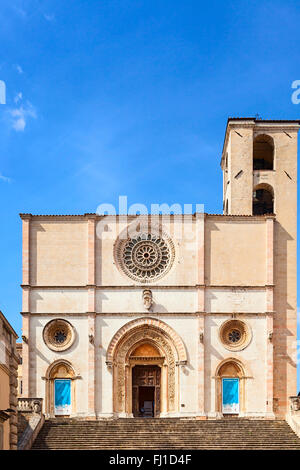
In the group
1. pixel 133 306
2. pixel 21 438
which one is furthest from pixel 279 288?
pixel 21 438

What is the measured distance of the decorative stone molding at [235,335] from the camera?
34.1 meters

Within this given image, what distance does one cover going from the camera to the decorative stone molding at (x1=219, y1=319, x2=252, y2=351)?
3406 cm

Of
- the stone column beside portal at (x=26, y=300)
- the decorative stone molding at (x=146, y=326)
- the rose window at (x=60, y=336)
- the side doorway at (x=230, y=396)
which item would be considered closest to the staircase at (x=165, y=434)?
the side doorway at (x=230, y=396)

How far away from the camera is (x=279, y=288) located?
1380 inches

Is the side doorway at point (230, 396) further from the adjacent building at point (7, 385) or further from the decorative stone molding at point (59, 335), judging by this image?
the adjacent building at point (7, 385)

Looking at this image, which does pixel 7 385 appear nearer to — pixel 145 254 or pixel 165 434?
pixel 165 434

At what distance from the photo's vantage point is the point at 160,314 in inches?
1352

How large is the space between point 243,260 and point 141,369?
7436mm

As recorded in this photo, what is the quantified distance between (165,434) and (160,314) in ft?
23.0

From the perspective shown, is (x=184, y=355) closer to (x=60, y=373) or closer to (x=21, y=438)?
(x=60, y=373)

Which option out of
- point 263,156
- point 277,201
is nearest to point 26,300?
point 277,201

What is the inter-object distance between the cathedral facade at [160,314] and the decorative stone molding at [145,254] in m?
0.05

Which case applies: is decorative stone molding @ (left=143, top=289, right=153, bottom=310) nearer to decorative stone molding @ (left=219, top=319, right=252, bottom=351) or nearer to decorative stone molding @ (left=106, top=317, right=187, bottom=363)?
decorative stone molding @ (left=106, top=317, right=187, bottom=363)

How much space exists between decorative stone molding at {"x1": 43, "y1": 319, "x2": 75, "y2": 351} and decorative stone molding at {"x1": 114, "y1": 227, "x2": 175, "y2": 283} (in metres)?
3.90
